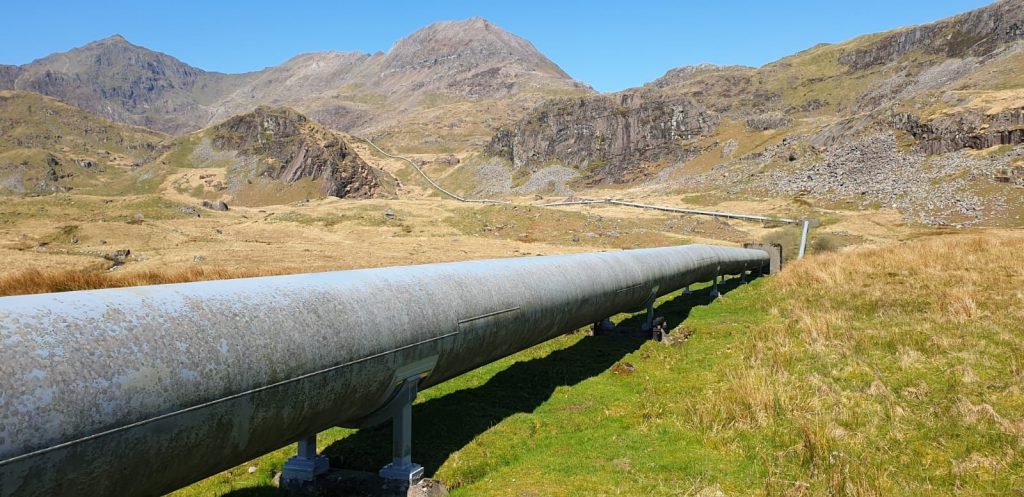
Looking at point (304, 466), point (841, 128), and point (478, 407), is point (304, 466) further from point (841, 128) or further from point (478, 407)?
point (841, 128)

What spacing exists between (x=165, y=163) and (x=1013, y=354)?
132 meters

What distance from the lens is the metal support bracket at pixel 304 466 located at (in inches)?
241

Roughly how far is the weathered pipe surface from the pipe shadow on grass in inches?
46.9

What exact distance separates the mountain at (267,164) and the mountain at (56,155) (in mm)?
16935

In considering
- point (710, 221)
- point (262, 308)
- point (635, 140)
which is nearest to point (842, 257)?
point (262, 308)

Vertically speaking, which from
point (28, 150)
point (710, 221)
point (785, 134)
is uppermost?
point (28, 150)

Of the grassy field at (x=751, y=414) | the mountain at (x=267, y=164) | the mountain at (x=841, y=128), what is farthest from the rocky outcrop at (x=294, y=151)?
the grassy field at (x=751, y=414)

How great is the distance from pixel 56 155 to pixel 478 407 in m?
173

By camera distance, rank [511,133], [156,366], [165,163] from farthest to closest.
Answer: [511,133]
[165,163]
[156,366]

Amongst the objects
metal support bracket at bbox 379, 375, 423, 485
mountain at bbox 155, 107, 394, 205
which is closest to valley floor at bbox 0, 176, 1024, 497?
metal support bracket at bbox 379, 375, 423, 485

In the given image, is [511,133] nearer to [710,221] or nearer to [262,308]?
[710,221]

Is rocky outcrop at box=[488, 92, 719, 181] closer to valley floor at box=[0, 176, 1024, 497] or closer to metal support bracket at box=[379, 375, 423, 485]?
valley floor at box=[0, 176, 1024, 497]

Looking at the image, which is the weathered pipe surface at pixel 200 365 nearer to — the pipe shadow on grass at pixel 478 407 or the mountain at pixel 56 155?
the pipe shadow on grass at pixel 478 407

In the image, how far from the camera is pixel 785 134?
100562mm
